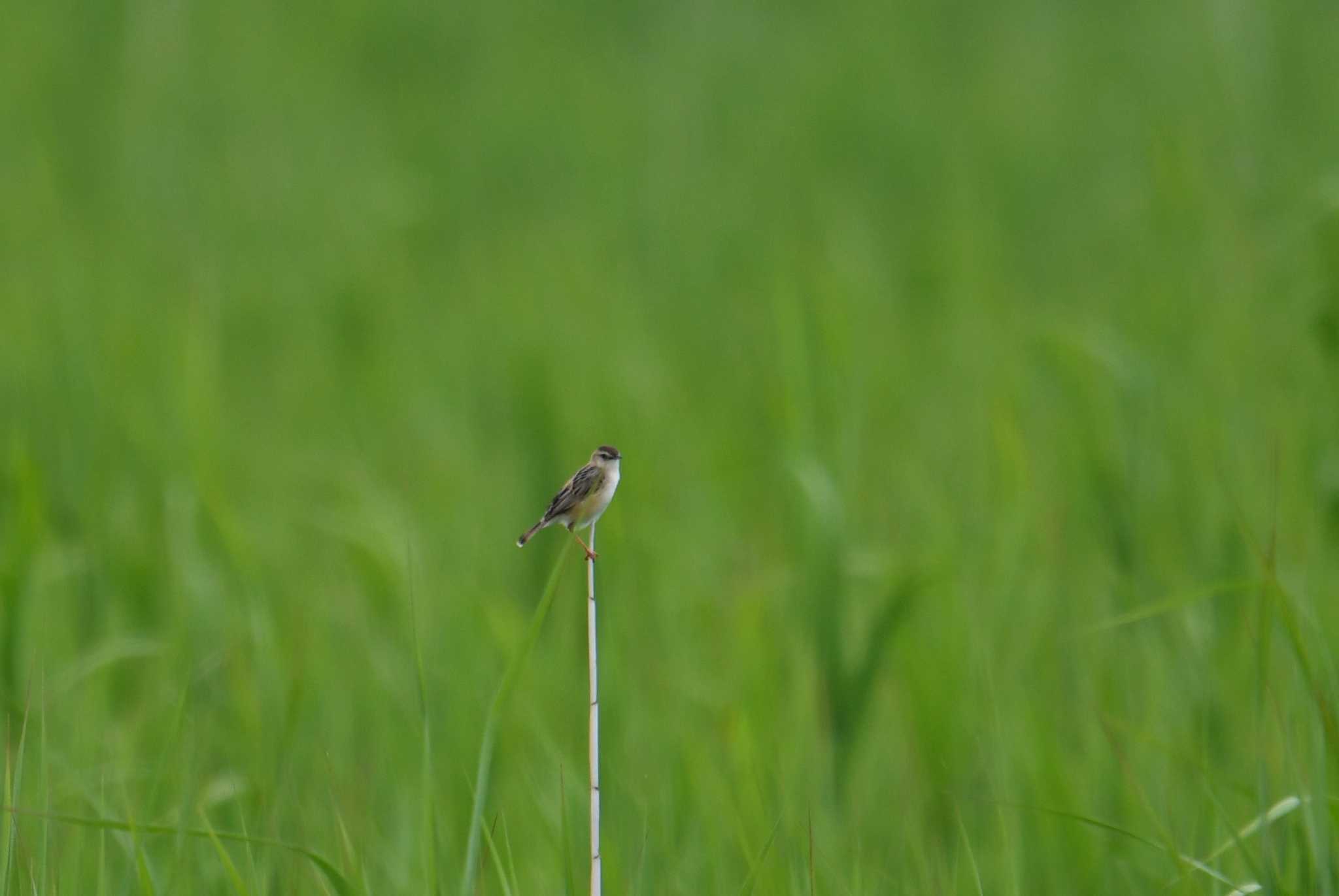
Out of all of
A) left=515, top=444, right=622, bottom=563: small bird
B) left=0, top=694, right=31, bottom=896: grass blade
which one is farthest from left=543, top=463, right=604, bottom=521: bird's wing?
left=0, top=694, right=31, bottom=896: grass blade

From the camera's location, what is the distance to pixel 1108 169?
22.6 ft

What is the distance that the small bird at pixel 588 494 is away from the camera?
5.65 feet

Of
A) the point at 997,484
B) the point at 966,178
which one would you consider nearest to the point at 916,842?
the point at 997,484

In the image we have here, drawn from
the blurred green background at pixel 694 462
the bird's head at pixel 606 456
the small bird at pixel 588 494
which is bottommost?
the blurred green background at pixel 694 462

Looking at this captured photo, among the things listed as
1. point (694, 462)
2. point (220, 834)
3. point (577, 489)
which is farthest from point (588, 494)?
point (694, 462)

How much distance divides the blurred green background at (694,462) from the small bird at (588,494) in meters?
0.31

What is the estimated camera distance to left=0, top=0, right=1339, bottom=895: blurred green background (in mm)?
2436

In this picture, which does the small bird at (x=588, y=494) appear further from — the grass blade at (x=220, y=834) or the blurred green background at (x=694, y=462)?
the grass blade at (x=220, y=834)

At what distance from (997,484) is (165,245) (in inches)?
167

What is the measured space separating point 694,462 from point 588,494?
2556mm

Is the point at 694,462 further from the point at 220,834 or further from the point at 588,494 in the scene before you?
the point at 220,834

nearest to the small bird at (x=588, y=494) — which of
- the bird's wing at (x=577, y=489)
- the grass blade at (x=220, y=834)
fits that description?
the bird's wing at (x=577, y=489)

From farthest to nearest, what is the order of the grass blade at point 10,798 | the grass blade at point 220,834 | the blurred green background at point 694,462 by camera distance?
1. the blurred green background at point 694,462
2. the grass blade at point 10,798
3. the grass blade at point 220,834

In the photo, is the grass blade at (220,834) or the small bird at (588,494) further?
the small bird at (588,494)
